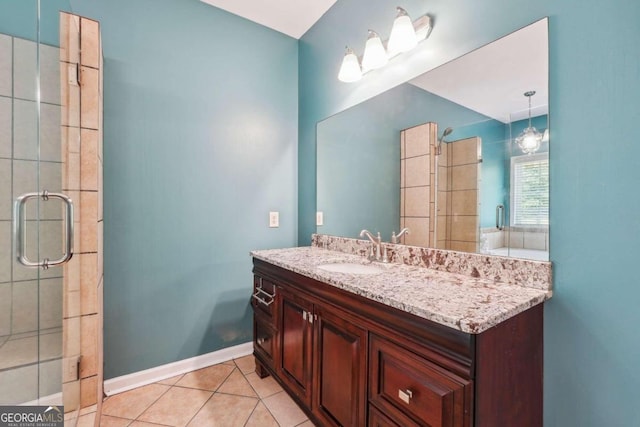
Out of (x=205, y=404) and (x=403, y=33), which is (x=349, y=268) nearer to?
(x=205, y=404)

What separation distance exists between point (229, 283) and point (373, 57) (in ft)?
5.97

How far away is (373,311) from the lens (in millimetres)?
1025

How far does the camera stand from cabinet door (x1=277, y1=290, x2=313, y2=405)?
1.38 m

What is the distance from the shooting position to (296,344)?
1.46 m

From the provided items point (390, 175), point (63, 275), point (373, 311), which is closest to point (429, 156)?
point (390, 175)

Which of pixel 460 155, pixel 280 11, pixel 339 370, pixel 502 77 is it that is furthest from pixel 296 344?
pixel 280 11

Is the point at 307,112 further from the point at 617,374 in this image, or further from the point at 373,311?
the point at 617,374

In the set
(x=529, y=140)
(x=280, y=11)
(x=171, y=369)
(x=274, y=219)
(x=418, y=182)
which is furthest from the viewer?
(x=274, y=219)

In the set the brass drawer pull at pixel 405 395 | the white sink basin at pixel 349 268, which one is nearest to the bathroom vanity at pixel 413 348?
the brass drawer pull at pixel 405 395

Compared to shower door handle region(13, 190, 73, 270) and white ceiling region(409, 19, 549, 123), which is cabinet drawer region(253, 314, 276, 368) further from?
white ceiling region(409, 19, 549, 123)

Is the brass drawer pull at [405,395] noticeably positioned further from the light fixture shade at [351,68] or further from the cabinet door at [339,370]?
the light fixture shade at [351,68]

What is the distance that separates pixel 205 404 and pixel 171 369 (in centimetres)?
44

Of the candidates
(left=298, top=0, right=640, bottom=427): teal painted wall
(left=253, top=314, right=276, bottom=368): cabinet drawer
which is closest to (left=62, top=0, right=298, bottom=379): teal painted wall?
(left=253, top=314, right=276, bottom=368): cabinet drawer

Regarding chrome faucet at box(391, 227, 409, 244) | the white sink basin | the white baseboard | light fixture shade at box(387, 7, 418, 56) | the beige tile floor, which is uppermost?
light fixture shade at box(387, 7, 418, 56)
